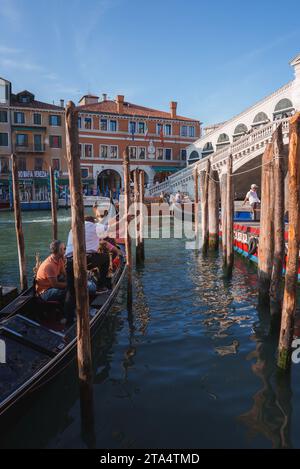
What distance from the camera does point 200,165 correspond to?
2686cm

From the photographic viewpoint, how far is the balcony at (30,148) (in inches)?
1335

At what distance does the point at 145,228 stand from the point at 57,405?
1681 cm

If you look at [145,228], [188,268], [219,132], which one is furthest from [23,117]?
[188,268]

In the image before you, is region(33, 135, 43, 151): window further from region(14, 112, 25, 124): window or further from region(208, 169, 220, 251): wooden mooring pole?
region(208, 169, 220, 251): wooden mooring pole

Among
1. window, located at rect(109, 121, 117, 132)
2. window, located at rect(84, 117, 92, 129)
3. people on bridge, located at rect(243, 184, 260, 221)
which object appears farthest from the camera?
window, located at rect(109, 121, 117, 132)

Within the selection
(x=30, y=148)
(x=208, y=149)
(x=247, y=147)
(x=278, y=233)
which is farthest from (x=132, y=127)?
(x=278, y=233)

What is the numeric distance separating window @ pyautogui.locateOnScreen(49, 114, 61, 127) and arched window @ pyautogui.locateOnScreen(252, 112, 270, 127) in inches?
683

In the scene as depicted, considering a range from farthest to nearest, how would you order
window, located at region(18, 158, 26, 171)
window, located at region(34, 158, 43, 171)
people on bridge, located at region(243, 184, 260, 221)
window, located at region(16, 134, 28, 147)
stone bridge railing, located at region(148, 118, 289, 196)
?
1. window, located at region(34, 158, 43, 171)
2. window, located at region(18, 158, 26, 171)
3. window, located at region(16, 134, 28, 147)
4. stone bridge railing, located at region(148, 118, 289, 196)
5. people on bridge, located at region(243, 184, 260, 221)

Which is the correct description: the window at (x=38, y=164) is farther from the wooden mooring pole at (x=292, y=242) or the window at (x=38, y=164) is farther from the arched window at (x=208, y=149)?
the wooden mooring pole at (x=292, y=242)

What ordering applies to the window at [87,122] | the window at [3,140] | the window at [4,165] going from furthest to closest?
the window at [87,122] → the window at [3,140] → the window at [4,165]

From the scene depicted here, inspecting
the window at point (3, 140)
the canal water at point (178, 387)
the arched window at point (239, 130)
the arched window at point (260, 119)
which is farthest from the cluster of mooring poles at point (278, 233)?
the window at point (3, 140)

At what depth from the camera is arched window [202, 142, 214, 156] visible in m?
34.7

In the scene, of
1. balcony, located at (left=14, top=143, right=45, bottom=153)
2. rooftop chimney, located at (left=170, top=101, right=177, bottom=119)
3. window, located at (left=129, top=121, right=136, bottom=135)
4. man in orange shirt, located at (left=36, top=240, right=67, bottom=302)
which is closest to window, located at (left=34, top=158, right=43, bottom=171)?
balcony, located at (left=14, top=143, right=45, bottom=153)

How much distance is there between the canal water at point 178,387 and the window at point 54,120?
102ft
